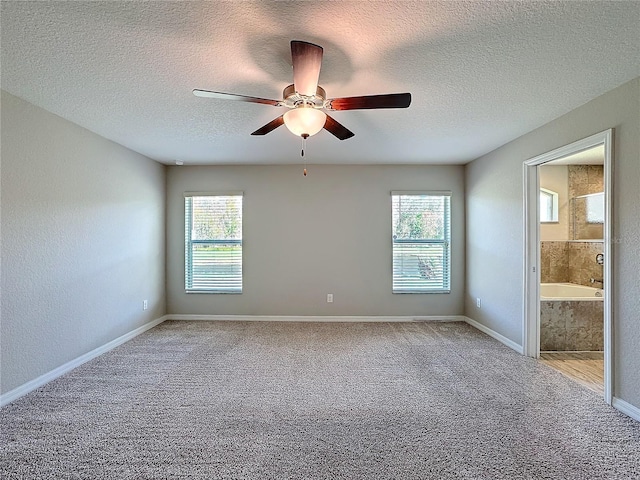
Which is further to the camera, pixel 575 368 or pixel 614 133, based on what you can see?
pixel 575 368

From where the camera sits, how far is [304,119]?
1880mm

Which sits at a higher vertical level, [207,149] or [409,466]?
[207,149]

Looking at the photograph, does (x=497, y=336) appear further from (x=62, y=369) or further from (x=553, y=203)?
(x=62, y=369)

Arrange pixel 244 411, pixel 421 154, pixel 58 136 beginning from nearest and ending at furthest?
pixel 244 411 < pixel 58 136 < pixel 421 154

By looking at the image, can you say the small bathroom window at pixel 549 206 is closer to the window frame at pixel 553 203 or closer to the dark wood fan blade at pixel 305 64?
the window frame at pixel 553 203

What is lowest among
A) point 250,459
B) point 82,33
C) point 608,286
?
point 250,459

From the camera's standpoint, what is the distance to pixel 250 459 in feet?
5.64

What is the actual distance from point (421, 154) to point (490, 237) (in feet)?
4.69

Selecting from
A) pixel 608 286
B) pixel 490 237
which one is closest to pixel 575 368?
pixel 608 286

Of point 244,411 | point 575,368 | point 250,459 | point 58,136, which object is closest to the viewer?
point 250,459

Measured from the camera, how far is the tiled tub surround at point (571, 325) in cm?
334

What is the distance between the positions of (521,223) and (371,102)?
98.9 inches

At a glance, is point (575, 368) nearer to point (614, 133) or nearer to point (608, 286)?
point (608, 286)

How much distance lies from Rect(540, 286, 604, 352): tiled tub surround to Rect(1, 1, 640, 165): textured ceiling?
205cm
